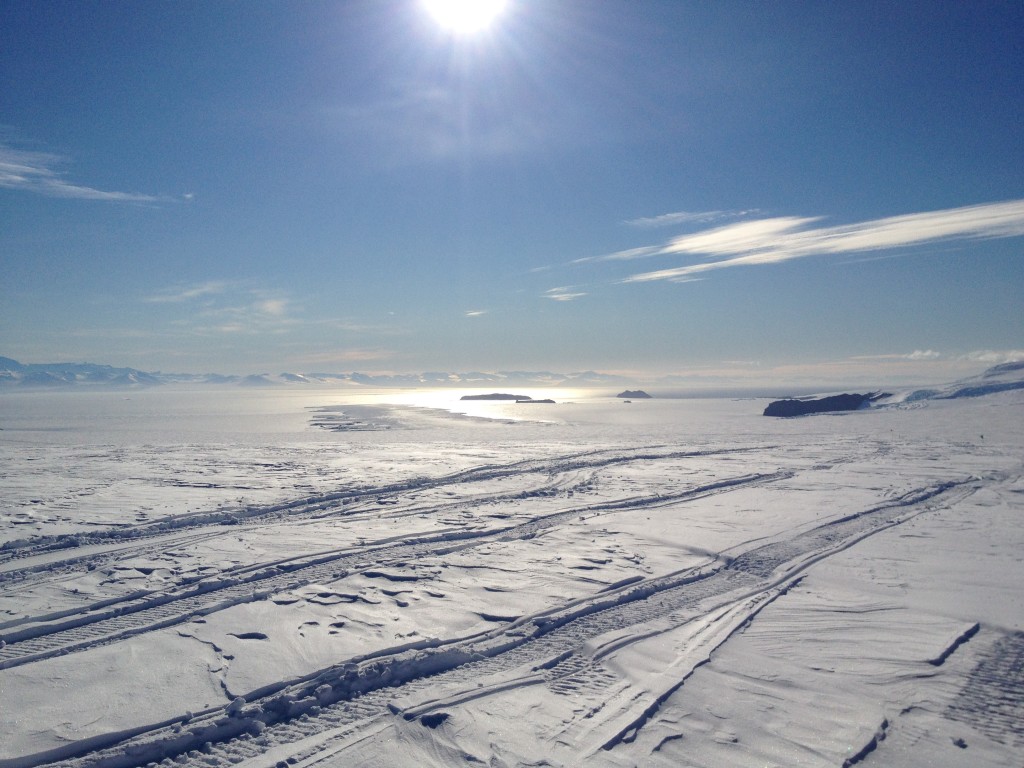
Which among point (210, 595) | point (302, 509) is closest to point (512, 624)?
point (210, 595)

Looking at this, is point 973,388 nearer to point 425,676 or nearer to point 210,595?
point 425,676

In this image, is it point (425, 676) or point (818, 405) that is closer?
point (425, 676)

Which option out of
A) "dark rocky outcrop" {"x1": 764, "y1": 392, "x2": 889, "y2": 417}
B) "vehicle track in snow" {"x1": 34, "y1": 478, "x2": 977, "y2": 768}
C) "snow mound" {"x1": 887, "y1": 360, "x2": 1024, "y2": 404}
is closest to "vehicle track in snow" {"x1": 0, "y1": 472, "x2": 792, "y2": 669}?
"vehicle track in snow" {"x1": 34, "y1": 478, "x2": 977, "y2": 768}

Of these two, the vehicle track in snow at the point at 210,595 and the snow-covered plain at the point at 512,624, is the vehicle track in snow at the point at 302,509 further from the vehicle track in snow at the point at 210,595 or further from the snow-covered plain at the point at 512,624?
the vehicle track in snow at the point at 210,595

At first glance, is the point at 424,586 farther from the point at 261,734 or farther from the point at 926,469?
the point at 926,469

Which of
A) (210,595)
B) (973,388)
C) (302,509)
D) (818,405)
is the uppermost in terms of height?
(973,388)

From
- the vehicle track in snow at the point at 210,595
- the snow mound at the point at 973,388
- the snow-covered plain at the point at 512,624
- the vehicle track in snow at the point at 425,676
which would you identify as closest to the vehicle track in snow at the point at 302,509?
the snow-covered plain at the point at 512,624

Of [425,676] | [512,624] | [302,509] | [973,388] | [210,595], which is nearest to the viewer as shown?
[425,676]

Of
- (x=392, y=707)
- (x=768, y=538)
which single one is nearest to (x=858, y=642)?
(x=768, y=538)
